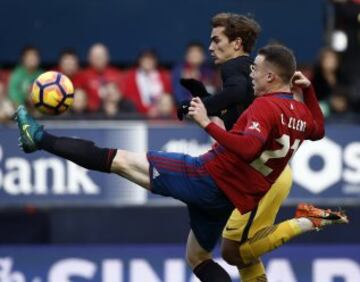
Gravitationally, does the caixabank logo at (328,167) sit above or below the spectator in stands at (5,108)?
below

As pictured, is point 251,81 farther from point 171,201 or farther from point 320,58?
point 320,58

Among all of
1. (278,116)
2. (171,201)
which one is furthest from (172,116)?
(278,116)

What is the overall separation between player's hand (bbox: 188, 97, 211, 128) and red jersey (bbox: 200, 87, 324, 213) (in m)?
0.17

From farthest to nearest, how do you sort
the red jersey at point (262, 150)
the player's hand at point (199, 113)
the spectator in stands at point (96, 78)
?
the spectator in stands at point (96, 78) < the red jersey at point (262, 150) < the player's hand at point (199, 113)

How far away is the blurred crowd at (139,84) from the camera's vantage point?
42.3ft

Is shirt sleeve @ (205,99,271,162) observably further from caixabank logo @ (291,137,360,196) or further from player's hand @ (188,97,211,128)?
caixabank logo @ (291,137,360,196)

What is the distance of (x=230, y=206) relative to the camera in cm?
862

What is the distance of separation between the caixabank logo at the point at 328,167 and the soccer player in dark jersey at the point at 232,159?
3040 mm

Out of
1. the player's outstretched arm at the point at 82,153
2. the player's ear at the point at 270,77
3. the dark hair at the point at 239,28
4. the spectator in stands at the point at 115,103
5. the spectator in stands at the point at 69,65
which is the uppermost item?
the dark hair at the point at 239,28

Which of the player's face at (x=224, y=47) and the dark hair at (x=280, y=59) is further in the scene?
the player's face at (x=224, y=47)

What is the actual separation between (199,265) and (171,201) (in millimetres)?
2860

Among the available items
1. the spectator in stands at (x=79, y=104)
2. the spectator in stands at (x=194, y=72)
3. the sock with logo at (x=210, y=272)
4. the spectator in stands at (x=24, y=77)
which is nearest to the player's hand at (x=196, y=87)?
the sock with logo at (x=210, y=272)

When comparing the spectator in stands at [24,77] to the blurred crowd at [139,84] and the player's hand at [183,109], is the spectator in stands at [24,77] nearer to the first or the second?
the blurred crowd at [139,84]

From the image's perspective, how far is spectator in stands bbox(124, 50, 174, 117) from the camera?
13156mm
